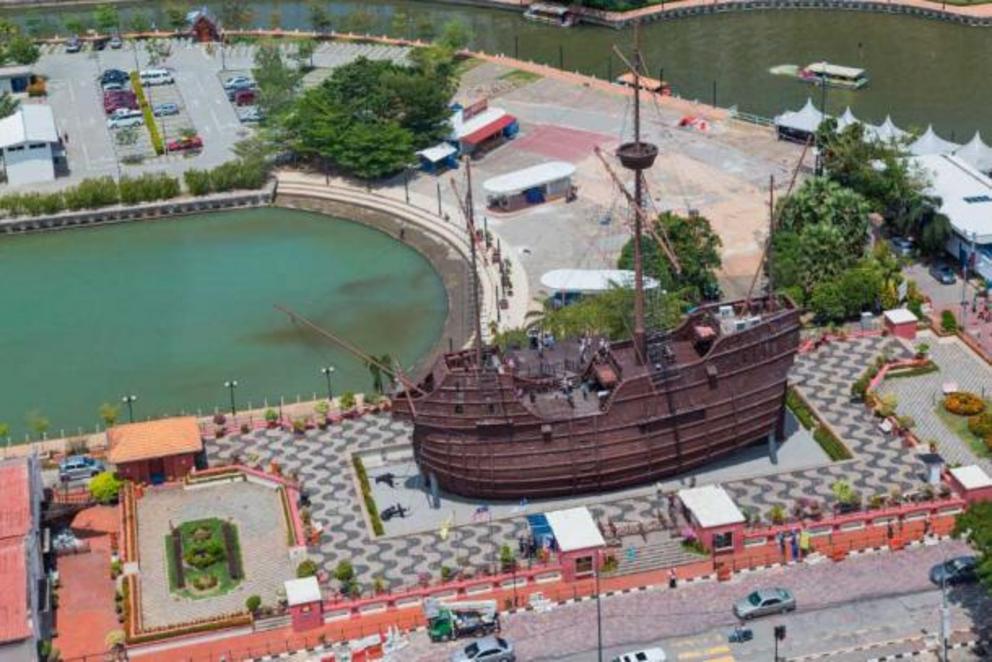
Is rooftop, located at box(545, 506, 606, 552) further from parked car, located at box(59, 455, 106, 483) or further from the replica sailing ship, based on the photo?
parked car, located at box(59, 455, 106, 483)

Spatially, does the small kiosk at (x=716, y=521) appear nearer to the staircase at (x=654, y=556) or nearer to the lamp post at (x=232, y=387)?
the staircase at (x=654, y=556)

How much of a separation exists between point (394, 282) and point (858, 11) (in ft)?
270

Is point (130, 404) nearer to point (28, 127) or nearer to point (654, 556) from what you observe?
point (654, 556)

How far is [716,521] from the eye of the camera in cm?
7781

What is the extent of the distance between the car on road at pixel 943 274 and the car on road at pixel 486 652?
158ft

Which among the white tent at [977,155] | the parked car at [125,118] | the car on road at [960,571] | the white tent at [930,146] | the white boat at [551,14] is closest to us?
the car on road at [960,571]

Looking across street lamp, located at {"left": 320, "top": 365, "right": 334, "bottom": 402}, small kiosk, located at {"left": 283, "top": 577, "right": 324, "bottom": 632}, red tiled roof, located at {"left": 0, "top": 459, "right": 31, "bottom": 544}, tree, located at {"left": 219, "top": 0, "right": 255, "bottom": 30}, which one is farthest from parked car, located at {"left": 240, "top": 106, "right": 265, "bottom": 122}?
small kiosk, located at {"left": 283, "top": 577, "right": 324, "bottom": 632}

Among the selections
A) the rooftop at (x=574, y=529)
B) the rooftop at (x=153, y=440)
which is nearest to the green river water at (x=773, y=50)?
the rooftop at (x=574, y=529)

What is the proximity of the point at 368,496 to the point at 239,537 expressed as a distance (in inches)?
284

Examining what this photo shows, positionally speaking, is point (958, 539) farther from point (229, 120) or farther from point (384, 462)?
point (229, 120)

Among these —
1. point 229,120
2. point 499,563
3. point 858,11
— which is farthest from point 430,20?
point 499,563

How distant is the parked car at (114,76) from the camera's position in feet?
516

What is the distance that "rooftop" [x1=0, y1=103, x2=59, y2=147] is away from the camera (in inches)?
5251

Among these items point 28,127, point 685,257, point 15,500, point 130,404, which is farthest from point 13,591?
point 28,127
